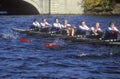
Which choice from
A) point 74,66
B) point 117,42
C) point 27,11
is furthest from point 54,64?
point 27,11

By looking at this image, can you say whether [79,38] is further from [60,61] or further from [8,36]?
[8,36]

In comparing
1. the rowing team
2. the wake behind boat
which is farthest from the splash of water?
the rowing team

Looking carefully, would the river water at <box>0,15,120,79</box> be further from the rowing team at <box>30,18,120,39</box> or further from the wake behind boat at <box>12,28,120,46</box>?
the rowing team at <box>30,18,120,39</box>

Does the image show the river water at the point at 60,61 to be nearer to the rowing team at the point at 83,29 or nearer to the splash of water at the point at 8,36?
the rowing team at the point at 83,29

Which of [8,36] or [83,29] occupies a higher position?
[83,29]

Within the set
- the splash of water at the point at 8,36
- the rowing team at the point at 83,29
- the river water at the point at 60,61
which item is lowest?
the river water at the point at 60,61

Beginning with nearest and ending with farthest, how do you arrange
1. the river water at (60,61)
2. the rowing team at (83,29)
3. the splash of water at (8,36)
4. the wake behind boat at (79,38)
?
the river water at (60,61) → the wake behind boat at (79,38) → the rowing team at (83,29) → the splash of water at (8,36)

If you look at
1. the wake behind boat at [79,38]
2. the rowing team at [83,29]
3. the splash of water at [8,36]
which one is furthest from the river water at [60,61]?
the splash of water at [8,36]

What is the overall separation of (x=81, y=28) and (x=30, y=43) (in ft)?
15.7

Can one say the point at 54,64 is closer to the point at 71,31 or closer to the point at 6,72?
the point at 6,72

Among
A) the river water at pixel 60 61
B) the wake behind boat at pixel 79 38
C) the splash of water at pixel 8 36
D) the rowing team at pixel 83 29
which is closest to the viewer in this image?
the river water at pixel 60 61

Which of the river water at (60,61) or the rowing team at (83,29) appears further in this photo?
the rowing team at (83,29)

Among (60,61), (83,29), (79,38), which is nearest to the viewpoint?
(60,61)

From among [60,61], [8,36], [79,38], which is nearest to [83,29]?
[79,38]
